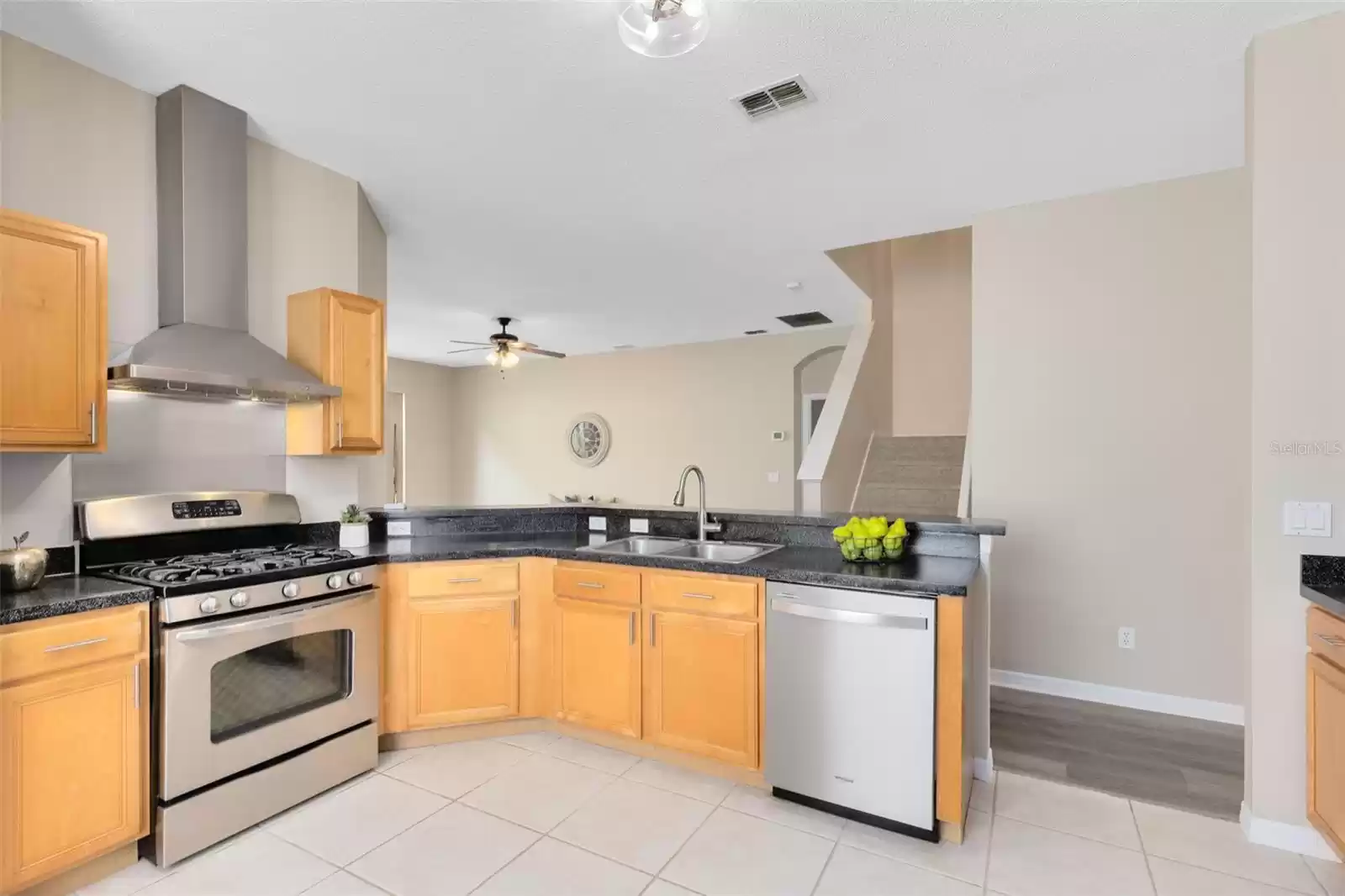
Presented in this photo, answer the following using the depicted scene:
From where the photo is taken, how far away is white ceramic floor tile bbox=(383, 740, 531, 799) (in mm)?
2625

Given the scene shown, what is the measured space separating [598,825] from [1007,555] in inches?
104

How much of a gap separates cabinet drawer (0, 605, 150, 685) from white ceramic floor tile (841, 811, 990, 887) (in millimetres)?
2431

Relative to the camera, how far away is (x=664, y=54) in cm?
190

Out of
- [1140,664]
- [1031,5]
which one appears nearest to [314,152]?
[1031,5]

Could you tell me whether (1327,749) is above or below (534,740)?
above

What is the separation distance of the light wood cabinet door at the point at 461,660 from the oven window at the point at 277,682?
32 centimetres

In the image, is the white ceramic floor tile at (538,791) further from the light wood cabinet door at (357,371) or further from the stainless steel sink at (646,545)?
the light wood cabinet door at (357,371)

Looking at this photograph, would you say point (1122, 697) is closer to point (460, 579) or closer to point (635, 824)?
point (635, 824)

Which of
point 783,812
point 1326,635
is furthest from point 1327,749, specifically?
point 783,812

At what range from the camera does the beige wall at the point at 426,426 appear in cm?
891

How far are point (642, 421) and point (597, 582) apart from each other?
5365mm

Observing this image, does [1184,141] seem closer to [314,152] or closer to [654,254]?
[654,254]

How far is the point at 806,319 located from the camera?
21.2ft

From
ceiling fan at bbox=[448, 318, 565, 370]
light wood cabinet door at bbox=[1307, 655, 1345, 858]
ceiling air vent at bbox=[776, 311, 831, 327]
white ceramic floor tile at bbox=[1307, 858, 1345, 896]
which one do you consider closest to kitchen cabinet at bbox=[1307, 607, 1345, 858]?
light wood cabinet door at bbox=[1307, 655, 1345, 858]
